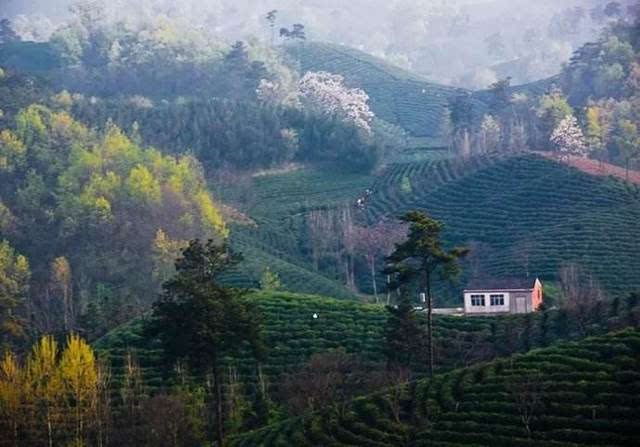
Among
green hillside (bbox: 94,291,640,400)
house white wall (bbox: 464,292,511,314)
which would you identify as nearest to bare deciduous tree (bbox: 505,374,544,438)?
green hillside (bbox: 94,291,640,400)

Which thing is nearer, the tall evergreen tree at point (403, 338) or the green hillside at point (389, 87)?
the tall evergreen tree at point (403, 338)

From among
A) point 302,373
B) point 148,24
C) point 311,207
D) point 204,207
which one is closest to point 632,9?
point 148,24

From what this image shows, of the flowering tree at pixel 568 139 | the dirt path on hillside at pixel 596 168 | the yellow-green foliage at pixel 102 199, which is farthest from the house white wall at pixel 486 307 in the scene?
the flowering tree at pixel 568 139

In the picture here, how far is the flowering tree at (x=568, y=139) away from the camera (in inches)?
1795

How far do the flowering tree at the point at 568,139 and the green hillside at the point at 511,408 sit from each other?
25484mm

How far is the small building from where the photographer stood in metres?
30.4

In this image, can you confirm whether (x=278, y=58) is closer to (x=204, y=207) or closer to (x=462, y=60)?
(x=204, y=207)

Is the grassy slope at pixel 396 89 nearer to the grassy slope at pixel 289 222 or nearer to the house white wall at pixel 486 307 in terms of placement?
the grassy slope at pixel 289 222

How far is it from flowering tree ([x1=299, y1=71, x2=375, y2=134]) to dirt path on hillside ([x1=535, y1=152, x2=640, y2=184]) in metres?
14.1

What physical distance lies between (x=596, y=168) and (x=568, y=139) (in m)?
3.41

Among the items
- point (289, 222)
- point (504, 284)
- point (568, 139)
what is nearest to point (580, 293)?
point (504, 284)

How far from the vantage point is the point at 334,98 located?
199 feet

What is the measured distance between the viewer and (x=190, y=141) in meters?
49.6

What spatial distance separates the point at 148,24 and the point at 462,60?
43773 millimetres
